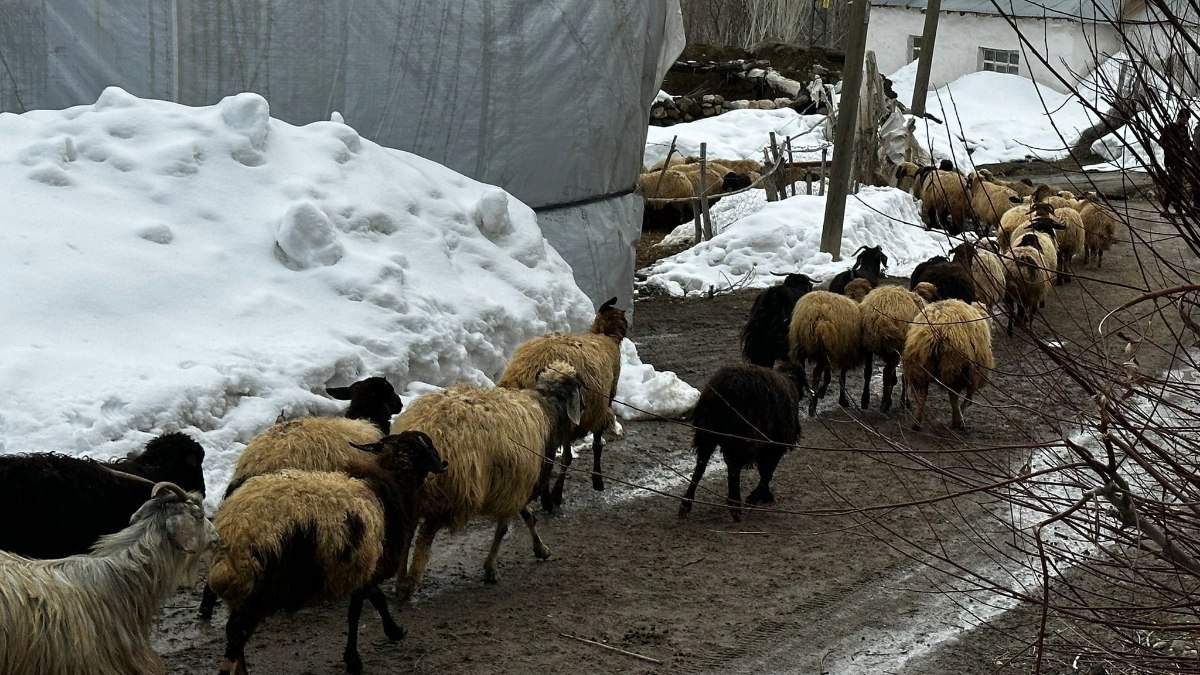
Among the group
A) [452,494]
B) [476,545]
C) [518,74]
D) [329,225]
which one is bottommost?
[476,545]

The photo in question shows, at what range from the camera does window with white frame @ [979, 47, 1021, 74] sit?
38562 mm

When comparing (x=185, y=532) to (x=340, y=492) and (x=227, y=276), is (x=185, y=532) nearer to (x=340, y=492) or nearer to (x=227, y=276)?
(x=340, y=492)

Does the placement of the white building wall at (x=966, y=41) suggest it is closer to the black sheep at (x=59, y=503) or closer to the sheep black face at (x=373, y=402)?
the sheep black face at (x=373, y=402)

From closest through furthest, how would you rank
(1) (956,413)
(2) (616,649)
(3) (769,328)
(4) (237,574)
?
(4) (237,574), (2) (616,649), (1) (956,413), (3) (769,328)

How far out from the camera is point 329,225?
9.04 metres

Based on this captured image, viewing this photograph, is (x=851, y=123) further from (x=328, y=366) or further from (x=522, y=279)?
(x=328, y=366)

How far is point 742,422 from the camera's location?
8023mm

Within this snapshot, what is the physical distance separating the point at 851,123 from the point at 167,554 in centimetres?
1360

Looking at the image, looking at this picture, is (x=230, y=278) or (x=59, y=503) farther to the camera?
(x=230, y=278)

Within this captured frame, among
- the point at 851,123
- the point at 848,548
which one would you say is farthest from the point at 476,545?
the point at 851,123

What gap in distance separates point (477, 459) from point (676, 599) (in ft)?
4.30

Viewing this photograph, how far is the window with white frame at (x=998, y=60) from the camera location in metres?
38.6

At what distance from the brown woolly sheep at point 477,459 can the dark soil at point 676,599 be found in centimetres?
38

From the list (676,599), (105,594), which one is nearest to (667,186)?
(676,599)
